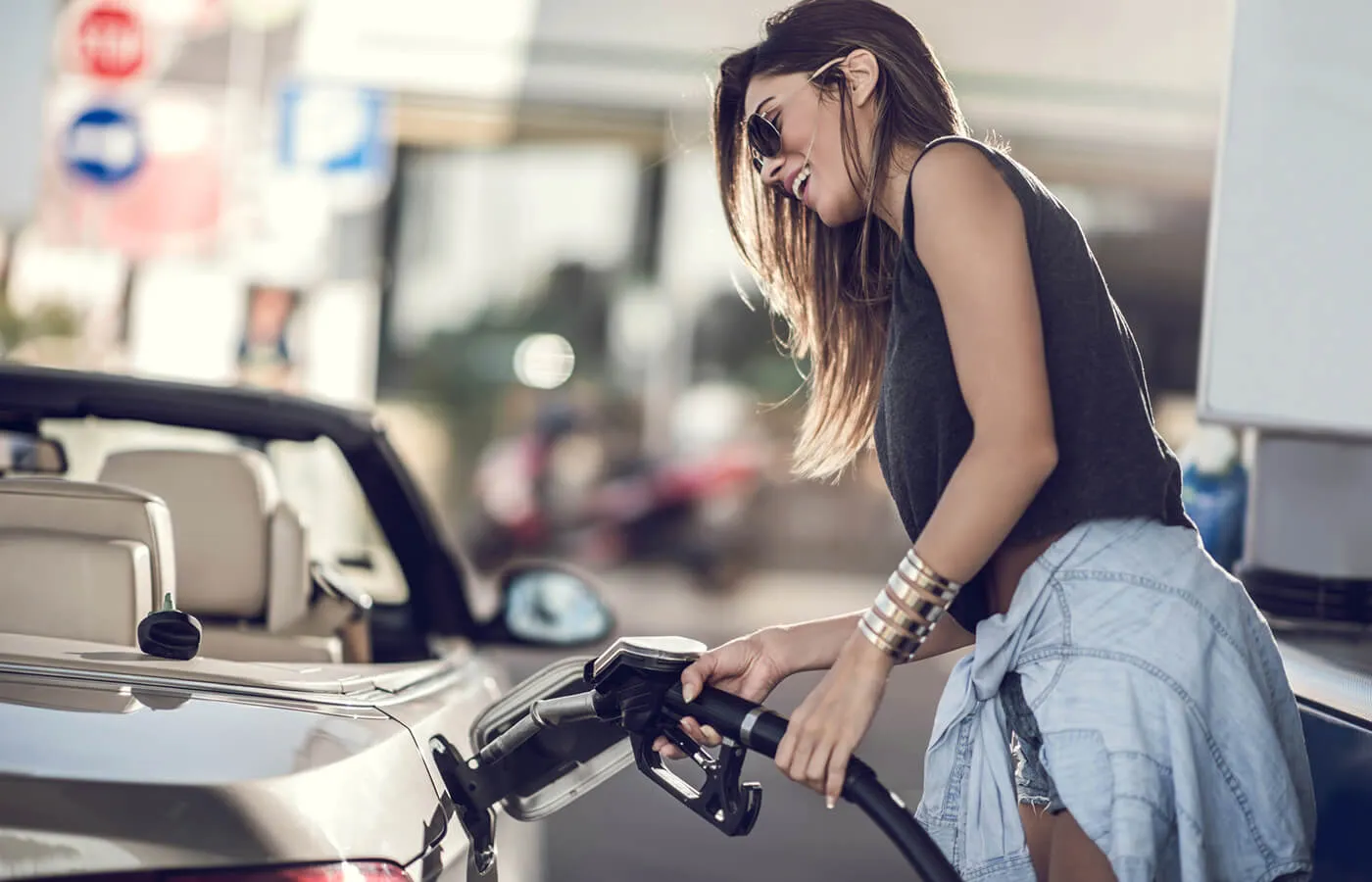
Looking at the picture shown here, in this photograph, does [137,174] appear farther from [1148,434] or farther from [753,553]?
[1148,434]

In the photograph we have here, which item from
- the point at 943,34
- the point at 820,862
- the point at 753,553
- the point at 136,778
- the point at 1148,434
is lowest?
the point at 753,553

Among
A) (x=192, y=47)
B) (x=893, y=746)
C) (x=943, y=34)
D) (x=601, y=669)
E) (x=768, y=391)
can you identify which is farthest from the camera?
(x=768, y=391)

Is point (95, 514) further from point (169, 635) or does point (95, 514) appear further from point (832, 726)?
point (832, 726)

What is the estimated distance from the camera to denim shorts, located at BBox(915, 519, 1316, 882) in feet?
6.04

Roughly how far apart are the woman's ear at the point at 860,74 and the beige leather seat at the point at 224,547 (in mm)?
1419

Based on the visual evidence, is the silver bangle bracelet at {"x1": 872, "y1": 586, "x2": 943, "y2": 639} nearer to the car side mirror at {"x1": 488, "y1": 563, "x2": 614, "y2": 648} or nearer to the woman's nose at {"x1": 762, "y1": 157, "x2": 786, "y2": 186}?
the woman's nose at {"x1": 762, "y1": 157, "x2": 786, "y2": 186}

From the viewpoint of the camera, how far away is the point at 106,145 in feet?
38.3

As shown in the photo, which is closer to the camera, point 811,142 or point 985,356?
point 985,356

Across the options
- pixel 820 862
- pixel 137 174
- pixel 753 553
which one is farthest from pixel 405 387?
pixel 820 862

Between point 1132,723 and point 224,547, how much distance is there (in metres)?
1.77

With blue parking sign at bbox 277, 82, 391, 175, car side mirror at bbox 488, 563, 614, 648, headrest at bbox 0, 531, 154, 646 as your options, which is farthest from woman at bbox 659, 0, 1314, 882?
blue parking sign at bbox 277, 82, 391, 175

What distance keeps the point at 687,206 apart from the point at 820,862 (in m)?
10.6

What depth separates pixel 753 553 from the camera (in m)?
15.4

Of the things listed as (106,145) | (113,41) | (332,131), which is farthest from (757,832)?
(113,41)
